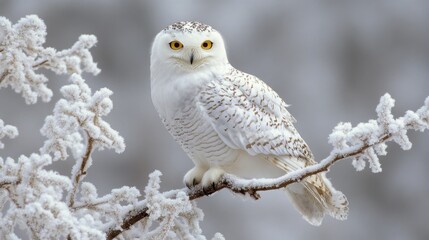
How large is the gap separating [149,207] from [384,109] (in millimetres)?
569

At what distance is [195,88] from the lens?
2172 millimetres

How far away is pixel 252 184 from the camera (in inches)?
76.9

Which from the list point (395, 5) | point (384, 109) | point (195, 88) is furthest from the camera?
point (395, 5)

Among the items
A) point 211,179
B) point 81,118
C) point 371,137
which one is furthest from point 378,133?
point 211,179

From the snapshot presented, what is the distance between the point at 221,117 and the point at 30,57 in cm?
49

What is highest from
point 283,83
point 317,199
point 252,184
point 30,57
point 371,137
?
point 283,83

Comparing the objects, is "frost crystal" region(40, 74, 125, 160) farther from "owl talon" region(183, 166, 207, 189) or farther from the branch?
"owl talon" region(183, 166, 207, 189)

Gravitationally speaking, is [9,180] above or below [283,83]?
below

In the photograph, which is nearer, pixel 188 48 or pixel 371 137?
pixel 371 137

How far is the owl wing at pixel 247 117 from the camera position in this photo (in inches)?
86.4

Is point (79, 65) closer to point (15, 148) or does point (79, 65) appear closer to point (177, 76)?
point (177, 76)

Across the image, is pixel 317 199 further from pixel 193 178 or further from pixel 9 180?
pixel 9 180

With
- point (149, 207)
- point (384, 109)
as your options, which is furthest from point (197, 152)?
point (384, 109)

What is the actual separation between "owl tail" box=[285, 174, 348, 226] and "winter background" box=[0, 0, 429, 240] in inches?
Result: 119
